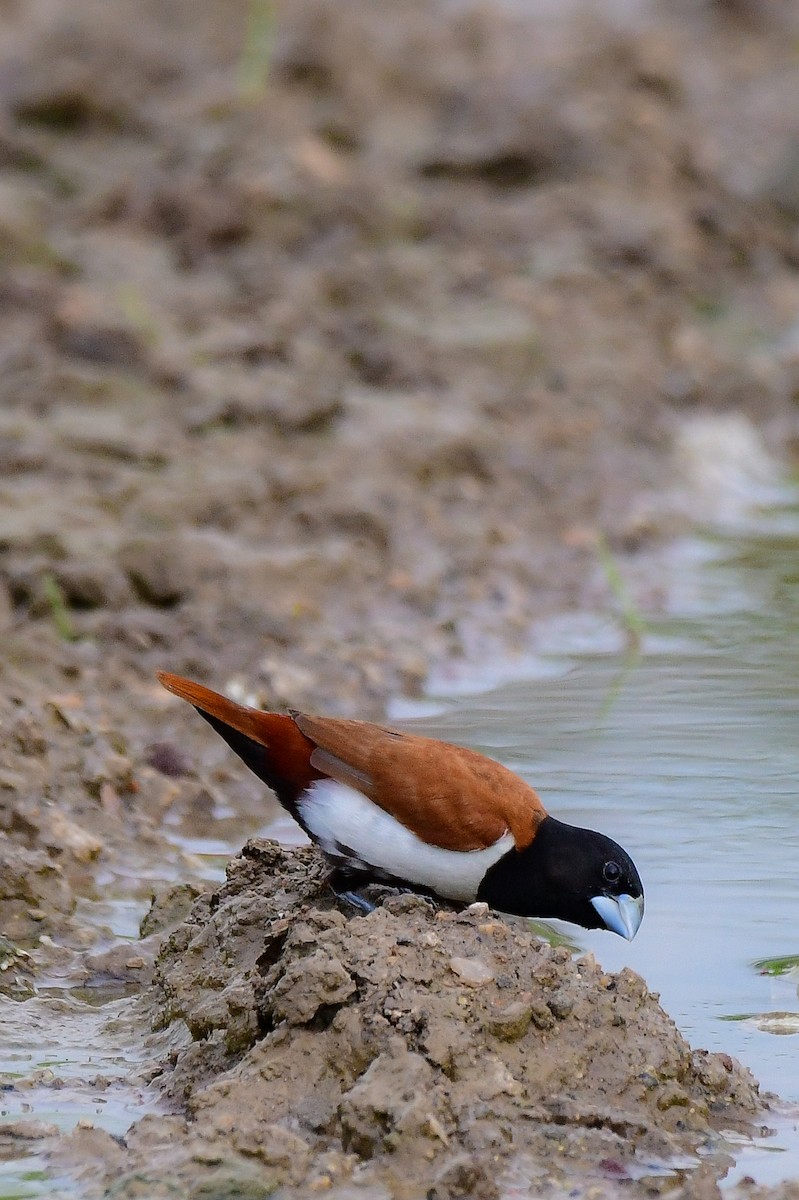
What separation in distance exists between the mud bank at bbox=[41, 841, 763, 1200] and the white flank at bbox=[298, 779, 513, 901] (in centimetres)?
25

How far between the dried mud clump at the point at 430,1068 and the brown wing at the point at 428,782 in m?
0.31

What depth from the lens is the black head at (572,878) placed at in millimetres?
4188

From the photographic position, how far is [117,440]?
750 centimetres

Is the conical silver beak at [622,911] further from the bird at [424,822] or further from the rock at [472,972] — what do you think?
the rock at [472,972]

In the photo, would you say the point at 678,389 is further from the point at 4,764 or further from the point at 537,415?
→ the point at 4,764

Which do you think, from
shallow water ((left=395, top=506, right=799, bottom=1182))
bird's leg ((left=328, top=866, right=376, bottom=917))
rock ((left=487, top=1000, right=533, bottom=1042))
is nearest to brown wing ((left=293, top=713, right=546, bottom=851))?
bird's leg ((left=328, top=866, right=376, bottom=917))

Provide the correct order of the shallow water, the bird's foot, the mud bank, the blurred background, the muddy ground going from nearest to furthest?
the mud bank, the muddy ground, the bird's foot, the shallow water, the blurred background

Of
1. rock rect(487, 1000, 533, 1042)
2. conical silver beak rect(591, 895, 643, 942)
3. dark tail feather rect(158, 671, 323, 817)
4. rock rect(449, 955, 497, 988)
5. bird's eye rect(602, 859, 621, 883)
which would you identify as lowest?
conical silver beak rect(591, 895, 643, 942)

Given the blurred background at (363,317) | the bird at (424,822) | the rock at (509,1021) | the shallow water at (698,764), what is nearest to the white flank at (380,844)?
the bird at (424,822)

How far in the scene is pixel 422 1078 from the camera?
335 cm

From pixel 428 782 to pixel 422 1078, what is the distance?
0.87 m

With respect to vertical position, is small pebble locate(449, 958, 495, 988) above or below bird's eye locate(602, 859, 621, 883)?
above

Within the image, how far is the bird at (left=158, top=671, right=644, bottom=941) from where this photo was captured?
4.07 m

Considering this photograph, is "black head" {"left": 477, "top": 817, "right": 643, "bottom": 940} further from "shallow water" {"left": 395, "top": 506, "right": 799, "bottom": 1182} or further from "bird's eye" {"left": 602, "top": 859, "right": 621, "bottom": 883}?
"shallow water" {"left": 395, "top": 506, "right": 799, "bottom": 1182}
